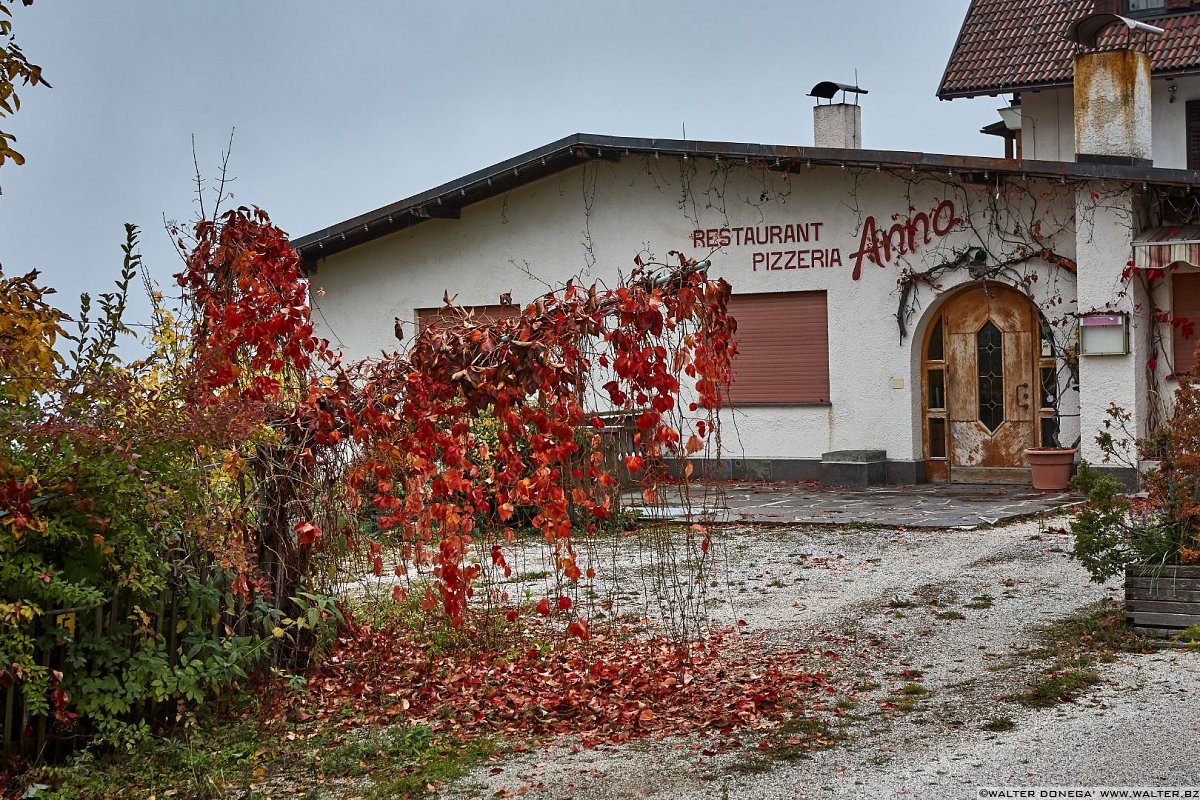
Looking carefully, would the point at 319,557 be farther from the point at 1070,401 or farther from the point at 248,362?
the point at 1070,401

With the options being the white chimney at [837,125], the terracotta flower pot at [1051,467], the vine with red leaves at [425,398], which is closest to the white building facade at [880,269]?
the terracotta flower pot at [1051,467]

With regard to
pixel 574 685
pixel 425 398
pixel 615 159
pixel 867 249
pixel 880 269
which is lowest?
pixel 574 685

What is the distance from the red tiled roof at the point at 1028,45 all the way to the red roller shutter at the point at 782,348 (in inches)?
219

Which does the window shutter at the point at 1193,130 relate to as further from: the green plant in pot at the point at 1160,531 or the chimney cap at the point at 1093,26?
the green plant in pot at the point at 1160,531

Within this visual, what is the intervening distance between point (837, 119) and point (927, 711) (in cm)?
1501

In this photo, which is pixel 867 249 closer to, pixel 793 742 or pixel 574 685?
pixel 574 685

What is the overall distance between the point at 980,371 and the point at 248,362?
429 inches

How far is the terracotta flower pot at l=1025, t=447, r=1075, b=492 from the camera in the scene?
14516 millimetres

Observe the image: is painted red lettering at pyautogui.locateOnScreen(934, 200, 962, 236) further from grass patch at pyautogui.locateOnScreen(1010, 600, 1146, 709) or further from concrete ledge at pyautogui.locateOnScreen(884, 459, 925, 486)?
grass patch at pyautogui.locateOnScreen(1010, 600, 1146, 709)

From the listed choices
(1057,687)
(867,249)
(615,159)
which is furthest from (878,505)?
(1057,687)

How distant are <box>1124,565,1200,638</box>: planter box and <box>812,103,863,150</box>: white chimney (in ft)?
43.7

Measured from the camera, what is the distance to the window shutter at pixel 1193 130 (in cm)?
1984

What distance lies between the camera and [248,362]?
7.02m

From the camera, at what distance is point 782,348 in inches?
666
